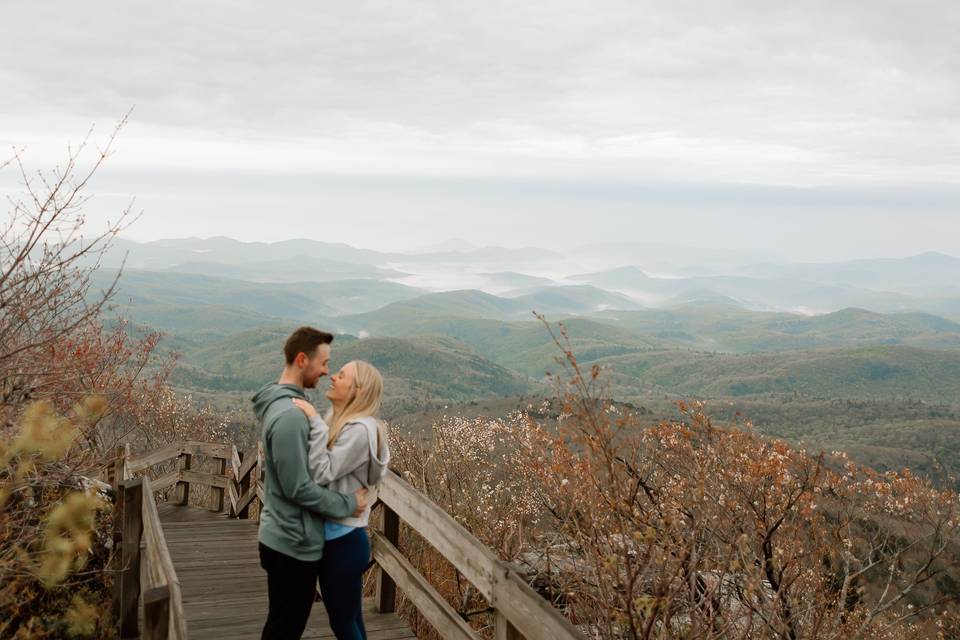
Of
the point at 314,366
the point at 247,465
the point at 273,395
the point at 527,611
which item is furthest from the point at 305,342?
the point at 247,465

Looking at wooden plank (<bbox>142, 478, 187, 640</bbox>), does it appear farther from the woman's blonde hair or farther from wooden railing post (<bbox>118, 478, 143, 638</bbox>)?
the woman's blonde hair

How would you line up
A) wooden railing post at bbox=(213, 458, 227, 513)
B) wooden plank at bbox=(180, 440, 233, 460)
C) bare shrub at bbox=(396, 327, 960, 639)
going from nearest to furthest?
bare shrub at bbox=(396, 327, 960, 639) < wooden plank at bbox=(180, 440, 233, 460) < wooden railing post at bbox=(213, 458, 227, 513)

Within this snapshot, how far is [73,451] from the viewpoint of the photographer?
8172 mm

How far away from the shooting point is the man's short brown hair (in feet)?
12.8

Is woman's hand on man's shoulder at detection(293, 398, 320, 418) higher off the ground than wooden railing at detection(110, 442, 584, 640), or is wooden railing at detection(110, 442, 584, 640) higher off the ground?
woman's hand on man's shoulder at detection(293, 398, 320, 418)

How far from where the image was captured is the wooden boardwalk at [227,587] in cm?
535

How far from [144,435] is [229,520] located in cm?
2447

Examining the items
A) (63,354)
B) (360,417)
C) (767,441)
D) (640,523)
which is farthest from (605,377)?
(63,354)

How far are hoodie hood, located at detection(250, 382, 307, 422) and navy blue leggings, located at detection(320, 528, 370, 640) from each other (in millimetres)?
782

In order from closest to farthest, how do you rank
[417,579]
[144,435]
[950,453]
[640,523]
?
[417,579], [640,523], [144,435], [950,453]

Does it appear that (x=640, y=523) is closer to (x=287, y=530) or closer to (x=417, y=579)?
(x=417, y=579)

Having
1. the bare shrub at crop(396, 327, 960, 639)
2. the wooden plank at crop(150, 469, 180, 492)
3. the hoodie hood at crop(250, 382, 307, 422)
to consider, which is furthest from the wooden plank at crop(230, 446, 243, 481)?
the hoodie hood at crop(250, 382, 307, 422)

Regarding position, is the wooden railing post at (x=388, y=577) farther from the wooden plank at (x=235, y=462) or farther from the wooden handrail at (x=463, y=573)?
the wooden plank at (x=235, y=462)

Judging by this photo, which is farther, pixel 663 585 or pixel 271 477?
pixel 663 585
